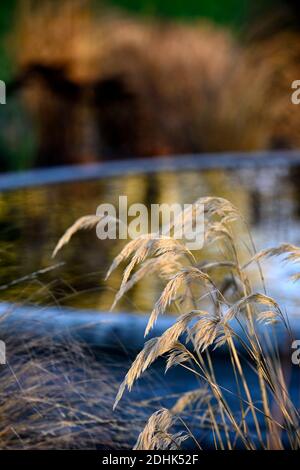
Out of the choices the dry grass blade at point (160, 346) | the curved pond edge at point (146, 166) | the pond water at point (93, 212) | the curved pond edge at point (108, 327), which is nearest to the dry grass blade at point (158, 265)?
the dry grass blade at point (160, 346)

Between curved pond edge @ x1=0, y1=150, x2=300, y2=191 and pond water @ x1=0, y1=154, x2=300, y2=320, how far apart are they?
60mm

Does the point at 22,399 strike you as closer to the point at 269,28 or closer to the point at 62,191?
the point at 62,191

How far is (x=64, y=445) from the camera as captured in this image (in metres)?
1.90

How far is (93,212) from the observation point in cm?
516

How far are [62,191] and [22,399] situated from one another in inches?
178

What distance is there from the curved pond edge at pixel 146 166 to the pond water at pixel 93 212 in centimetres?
6

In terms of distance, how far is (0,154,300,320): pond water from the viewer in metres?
3.38

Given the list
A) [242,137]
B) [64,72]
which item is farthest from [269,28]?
[64,72]

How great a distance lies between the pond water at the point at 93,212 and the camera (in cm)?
338

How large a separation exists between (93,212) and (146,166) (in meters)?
2.69
